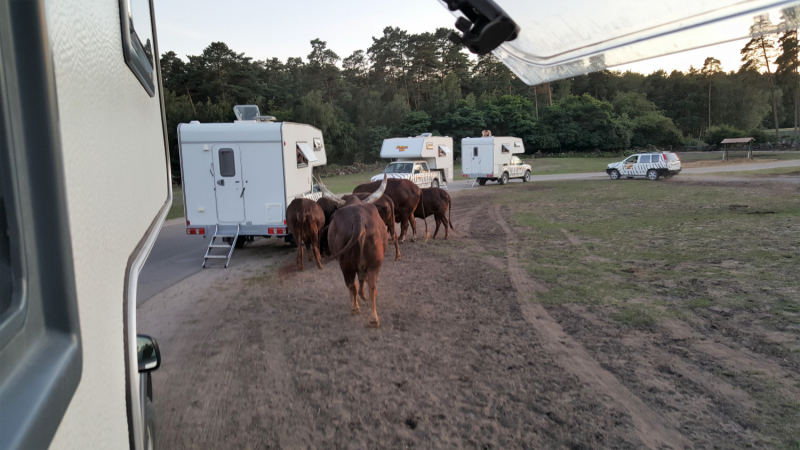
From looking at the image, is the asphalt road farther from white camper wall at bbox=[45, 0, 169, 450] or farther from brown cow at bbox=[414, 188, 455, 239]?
white camper wall at bbox=[45, 0, 169, 450]

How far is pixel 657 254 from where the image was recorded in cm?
1057

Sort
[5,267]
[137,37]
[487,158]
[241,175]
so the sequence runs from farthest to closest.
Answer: [487,158] < [241,175] < [137,37] < [5,267]

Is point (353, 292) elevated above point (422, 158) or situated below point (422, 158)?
below

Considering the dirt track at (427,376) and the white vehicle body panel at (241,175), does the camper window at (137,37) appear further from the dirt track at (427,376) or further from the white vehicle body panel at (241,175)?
the white vehicle body panel at (241,175)

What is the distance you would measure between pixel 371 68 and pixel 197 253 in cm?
5645

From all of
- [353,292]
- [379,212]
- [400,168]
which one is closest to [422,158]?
[400,168]

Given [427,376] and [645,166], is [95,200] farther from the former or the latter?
[645,166]

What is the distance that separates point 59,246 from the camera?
905 mm

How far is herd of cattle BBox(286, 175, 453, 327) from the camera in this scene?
6.73m

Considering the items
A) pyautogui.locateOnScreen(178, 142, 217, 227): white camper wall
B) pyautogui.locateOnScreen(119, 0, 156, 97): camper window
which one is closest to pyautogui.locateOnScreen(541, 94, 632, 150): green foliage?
pyautogui.locateOnScreen(178, 142, 217, 227): white camper wall

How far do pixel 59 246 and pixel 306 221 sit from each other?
365 inches

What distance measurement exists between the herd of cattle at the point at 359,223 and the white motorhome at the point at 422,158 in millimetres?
10466

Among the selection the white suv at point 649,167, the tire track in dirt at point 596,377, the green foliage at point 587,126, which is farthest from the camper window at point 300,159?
the green foliage at point 587,126

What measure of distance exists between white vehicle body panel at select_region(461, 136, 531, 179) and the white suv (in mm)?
7252
